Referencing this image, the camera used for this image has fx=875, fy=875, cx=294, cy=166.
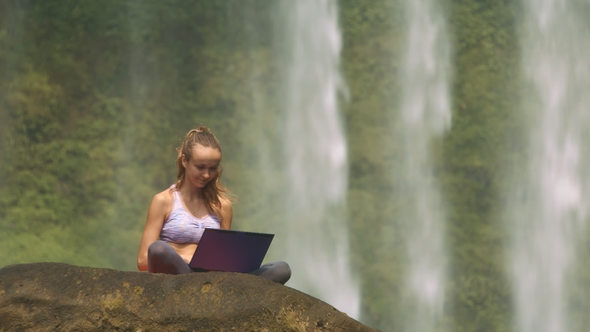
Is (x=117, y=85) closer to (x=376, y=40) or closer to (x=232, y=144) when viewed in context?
(x=232, y=144)

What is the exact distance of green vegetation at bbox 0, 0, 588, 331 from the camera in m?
10.2

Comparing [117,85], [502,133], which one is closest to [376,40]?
[502,133]

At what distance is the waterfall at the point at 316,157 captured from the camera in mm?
10492

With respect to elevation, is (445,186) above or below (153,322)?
above

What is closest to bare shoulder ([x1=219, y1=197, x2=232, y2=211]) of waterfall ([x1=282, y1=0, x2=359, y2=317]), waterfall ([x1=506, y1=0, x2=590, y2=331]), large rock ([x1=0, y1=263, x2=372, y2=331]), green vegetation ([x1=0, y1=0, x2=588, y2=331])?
large rock ([x1=0, y1=263, x2=372, y2=331])

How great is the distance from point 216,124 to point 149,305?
806 centimetres

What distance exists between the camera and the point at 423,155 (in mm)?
11047

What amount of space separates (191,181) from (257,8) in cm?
838

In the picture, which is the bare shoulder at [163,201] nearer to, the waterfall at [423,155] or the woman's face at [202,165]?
the woman's face at [202,165]

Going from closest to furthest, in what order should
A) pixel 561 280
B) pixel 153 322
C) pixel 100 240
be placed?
pixel 153 322 → pixel 100 240 → pixel 561 280

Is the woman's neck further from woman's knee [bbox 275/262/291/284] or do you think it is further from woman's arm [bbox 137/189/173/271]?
woman's knee [bbox 275/262/291/284]

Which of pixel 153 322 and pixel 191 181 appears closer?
pixel 153 322

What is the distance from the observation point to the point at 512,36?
37.2 feet

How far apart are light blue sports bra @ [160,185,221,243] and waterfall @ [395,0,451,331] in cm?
740
